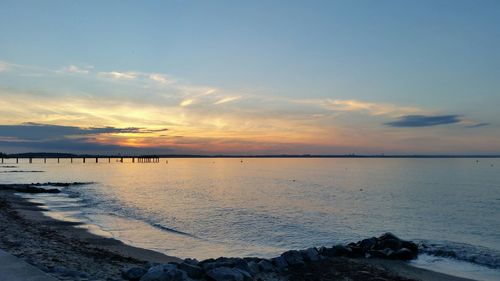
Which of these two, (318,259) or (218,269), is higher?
(218,269)

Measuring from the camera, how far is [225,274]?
34.6ft

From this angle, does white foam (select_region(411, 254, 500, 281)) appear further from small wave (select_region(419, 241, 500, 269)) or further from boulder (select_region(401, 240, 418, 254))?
small wave (select_region(419, 241, 500, 269))

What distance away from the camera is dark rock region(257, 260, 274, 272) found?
13.3 metres

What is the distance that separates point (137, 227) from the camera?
2569 cm

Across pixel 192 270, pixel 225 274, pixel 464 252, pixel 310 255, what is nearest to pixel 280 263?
pixel 310 255

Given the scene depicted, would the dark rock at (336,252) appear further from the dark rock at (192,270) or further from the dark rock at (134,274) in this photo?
the dark rock at (134,274)

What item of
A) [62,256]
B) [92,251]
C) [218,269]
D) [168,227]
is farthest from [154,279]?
[168,227]

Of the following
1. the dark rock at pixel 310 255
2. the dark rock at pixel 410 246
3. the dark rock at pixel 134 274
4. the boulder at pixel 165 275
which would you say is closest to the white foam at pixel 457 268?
the dark rock at pixel 410 246

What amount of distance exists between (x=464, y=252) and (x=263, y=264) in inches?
437

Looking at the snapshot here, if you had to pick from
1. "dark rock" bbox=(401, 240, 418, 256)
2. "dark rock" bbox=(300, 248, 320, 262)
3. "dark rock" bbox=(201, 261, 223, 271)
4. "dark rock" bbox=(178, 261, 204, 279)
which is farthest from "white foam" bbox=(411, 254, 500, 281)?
"dark rock" bbox=(178, 261, 204, 279)

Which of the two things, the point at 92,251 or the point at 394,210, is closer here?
the point at 92,251

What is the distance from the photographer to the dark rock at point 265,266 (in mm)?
13258

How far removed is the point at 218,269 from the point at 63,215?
22.9 m

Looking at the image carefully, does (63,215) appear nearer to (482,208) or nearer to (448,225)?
(448,225)
